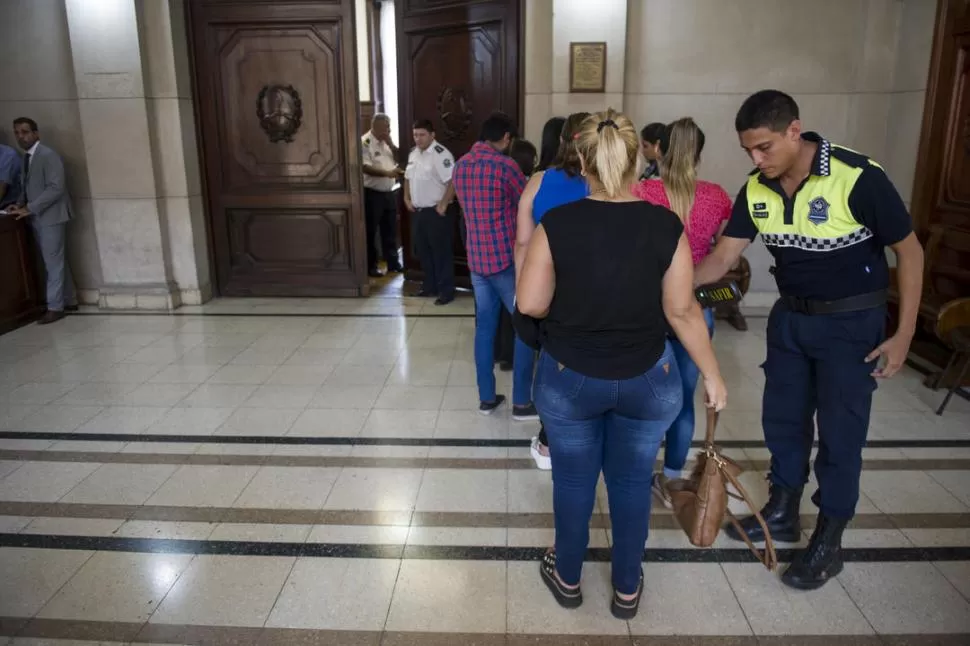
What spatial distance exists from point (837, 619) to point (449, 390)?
2319 mm

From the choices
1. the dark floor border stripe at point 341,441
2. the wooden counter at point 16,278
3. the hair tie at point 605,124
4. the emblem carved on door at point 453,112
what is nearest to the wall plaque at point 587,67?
the emblem carved on door at point 453,112

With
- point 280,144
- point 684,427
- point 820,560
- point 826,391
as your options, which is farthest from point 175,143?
point 820,560

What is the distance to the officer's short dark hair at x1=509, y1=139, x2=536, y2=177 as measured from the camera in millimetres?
3824

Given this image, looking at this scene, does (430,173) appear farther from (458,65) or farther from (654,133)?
(654,133)

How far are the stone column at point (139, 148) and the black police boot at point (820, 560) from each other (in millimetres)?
5171

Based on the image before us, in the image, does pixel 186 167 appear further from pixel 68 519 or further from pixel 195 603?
pixel 195 603

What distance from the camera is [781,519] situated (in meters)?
2.54

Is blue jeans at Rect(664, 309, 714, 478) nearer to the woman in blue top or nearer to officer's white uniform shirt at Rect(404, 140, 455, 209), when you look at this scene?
the woman in blue top

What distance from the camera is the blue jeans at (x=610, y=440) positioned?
6.06 feet

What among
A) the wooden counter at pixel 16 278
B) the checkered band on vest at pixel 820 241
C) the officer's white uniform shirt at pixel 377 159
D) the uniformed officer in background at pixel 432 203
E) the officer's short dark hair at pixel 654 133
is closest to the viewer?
the checkered band on vest at pixel 820 241

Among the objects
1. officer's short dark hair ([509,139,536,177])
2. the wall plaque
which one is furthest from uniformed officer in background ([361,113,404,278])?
officer's short dark hair ([509,139,536,177])

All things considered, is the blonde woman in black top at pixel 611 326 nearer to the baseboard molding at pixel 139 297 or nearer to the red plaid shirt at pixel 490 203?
the red plaid shirt at pixel 490 203

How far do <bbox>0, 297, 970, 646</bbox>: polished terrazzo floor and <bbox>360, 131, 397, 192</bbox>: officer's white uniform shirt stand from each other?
286 cm

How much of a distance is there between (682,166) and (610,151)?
2.66ft
